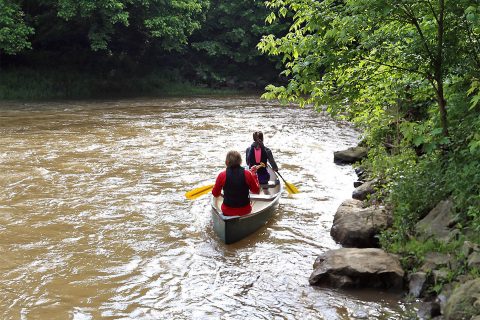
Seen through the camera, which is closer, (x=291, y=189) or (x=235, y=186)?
(x=235, y=186)

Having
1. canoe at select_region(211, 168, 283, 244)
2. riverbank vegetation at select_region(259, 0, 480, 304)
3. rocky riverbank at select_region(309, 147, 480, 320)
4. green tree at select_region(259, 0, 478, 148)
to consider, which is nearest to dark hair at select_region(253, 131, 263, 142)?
canoe at select_region(211, 168, 283, 244)

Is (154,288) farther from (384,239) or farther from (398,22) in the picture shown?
(398,22)

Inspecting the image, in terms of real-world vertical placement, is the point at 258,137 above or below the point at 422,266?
above

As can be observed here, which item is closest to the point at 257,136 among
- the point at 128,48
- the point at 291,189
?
the point at 291,189

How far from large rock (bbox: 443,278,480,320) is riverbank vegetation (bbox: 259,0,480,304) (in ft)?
2.81

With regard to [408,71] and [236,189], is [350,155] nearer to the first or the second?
[236,189]

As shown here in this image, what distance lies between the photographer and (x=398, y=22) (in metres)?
6.45

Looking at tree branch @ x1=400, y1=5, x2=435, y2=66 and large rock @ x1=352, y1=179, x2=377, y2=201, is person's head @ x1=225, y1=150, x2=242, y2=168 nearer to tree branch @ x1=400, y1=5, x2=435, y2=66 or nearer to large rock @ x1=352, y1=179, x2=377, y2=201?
large rock @ x1=352, y1=179, x2=377, y2=201

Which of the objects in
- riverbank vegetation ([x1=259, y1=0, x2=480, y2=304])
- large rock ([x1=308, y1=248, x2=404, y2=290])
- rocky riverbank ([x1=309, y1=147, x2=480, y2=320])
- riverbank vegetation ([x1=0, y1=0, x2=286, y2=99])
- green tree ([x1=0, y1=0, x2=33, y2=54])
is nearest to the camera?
rocky riverbank ([x1=309, y1=147, x2=480, y2=320])

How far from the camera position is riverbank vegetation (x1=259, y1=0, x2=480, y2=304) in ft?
19.5

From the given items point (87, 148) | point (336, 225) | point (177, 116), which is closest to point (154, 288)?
point (336, 225)

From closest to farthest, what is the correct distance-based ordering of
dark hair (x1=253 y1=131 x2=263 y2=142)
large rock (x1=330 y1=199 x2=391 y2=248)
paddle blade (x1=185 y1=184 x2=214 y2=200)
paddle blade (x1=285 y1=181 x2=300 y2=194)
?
1. large rock (x1=330 y1=199 x2=391 y2=248)
2. paddle blade (x1=185 y1=184 x2=214 y2=200)
3. dark hair (x1=253 y1=131 x2=263 y2=142)
4. paddle blade (x1=285 y1=181 x2=300 y2=194)

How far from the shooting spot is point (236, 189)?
25.0ft

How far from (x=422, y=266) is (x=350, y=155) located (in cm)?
709
